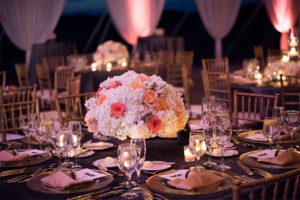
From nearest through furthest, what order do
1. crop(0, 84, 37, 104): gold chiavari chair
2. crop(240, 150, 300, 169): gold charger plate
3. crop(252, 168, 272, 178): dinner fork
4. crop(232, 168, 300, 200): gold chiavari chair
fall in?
crop(232, 168, 300, 200): gold chiavari chair → crop(252, 168, 272, 178): dinner fork → crop(240, 150, 300, 169): gold charger plate → crop(0, 84, 37, 104): gold chiavari chair

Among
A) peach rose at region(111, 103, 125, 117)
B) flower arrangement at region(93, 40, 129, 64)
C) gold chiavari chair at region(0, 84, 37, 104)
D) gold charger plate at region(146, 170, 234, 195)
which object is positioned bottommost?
gold charger plate at region(146, 170, 234, 195)

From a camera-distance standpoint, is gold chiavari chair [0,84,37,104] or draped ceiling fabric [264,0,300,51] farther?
draped ceiling fabric [264,0,300,51]

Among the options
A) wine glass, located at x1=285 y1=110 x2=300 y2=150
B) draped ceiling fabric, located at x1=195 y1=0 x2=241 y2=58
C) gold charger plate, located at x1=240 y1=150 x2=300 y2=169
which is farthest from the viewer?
draped ceiling fabric, located at x1=195 y1=0 x2=241 y2=58

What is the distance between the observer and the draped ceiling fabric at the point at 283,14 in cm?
1141

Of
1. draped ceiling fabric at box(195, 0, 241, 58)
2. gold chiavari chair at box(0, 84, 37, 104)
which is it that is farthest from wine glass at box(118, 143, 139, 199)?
draped ceiling fabric at box(195, 0, 241, 58)

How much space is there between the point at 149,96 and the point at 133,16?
940 cm

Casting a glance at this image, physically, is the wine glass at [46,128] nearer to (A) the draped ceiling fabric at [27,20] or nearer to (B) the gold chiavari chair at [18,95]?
(B) the gold chiavari chair at [18,95]

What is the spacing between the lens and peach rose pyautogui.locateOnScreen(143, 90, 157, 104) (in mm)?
2707

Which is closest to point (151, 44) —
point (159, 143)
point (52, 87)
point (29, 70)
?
point (29, 70)

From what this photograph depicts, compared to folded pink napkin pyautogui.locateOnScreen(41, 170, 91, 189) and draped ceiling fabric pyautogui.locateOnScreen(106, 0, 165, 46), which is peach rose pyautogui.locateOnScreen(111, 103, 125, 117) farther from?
draped ceiling fabric pyautogui.locateOnScreen(106, 0, 165, 46)

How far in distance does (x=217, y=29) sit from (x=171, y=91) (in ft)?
32.3

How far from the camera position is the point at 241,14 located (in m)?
17.0

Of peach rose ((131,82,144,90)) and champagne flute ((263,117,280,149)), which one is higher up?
peach rose ((131,82,144,90))

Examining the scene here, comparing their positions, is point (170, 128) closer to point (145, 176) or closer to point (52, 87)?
point (145, 176)
